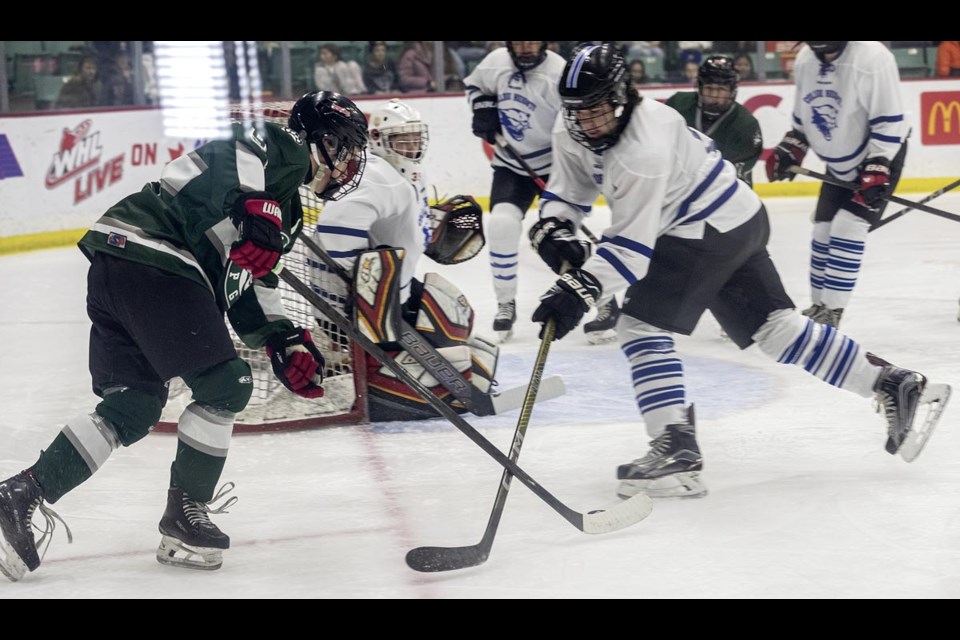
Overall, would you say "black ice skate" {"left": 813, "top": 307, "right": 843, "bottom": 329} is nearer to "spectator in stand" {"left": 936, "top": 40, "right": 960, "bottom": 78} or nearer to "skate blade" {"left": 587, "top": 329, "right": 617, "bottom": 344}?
"skate blade" {"left": 587, "top": 329, "right": 617, "bottom": 344}

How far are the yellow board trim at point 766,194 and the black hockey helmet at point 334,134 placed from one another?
182 inches

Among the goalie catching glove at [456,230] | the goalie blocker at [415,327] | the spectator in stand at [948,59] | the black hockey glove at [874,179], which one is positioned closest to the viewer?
the goalie blocker at [415,327]

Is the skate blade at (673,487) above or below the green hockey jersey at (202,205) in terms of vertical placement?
below

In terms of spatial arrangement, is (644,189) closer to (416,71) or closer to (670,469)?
(670,469)

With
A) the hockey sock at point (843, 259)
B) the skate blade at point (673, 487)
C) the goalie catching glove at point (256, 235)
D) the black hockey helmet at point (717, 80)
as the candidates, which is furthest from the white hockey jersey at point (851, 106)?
the goalie catching glove at point (256, 235)

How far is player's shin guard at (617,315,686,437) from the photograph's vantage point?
96.0 inches

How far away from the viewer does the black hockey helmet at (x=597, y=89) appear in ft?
7.27

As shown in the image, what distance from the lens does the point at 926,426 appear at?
2.58m

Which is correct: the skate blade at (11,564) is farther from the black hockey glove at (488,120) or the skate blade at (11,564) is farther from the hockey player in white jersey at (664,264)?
the black hockey glove at (488,120)

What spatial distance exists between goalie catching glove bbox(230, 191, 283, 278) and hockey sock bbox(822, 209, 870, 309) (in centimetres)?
241

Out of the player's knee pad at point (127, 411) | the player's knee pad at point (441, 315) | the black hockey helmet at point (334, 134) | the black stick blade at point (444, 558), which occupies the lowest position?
the black stick blade at point (444, 558)

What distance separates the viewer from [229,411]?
204 cm

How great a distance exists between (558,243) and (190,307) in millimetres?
794

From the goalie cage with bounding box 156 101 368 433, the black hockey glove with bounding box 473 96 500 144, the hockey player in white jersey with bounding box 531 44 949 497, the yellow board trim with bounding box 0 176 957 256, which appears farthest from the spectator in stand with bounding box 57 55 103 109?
the hockey player in white jersey with bounding box 531 44 949 497
